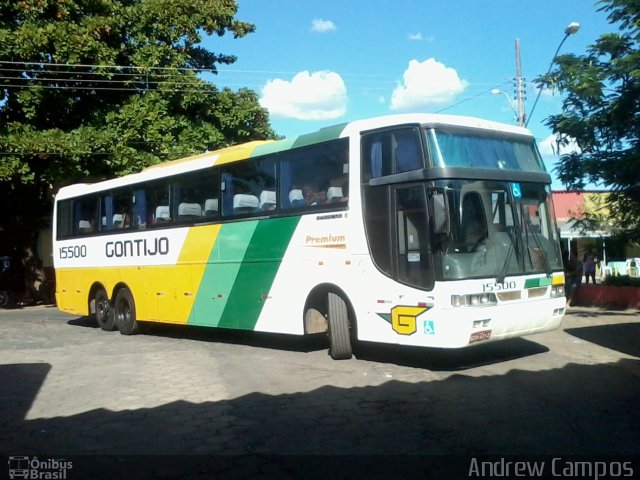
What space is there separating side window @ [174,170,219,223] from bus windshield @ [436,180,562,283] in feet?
16.5

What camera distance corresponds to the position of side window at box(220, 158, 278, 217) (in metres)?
10.9

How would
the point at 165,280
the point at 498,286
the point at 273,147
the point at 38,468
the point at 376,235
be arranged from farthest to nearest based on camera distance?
the point at 165,280, the point at 273,147, the point at 376,235, the point at 498,286, the point at 38,468

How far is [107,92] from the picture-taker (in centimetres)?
2097

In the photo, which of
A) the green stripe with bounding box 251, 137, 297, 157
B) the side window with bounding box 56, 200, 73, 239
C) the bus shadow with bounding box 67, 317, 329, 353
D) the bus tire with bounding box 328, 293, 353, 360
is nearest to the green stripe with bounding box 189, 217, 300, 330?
the bus shadow with bounding box 67, 317, 329, 353

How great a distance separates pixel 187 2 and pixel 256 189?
12.8 metres

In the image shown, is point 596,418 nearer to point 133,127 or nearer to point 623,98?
point 623,98

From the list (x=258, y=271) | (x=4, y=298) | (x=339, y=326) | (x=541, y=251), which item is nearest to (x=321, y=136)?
(x=258, y=271)

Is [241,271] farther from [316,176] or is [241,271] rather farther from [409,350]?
[409,350]

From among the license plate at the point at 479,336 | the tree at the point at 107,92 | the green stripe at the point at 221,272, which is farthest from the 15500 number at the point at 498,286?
the tree at the point at 107,92

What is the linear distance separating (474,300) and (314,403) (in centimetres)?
252

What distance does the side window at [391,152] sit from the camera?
8.71m

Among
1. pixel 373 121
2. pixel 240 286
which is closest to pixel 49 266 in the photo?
pixel 240 286

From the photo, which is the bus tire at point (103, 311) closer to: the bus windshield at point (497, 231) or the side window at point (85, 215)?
the side window at point (85, 215)

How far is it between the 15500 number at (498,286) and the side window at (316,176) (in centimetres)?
237
